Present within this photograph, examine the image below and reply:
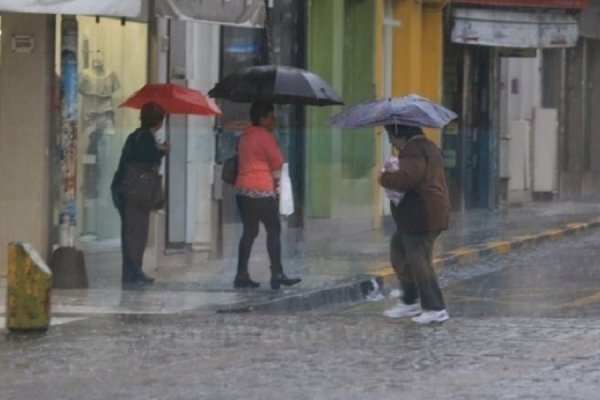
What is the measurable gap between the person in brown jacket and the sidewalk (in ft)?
6.38

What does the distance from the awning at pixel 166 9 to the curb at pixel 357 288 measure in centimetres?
281

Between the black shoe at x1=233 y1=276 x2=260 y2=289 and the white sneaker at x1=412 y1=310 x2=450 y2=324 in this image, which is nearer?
the white sneaker at x1=412 y1=310 x2=450 y2=324

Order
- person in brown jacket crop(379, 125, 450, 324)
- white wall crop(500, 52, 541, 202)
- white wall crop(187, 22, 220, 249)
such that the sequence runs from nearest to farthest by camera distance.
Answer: person in brown jacket crop(379, 125, 450, 324) < white wall crop(187, 22, 220, 249) < white wall crop(500, 52, 541, 202)

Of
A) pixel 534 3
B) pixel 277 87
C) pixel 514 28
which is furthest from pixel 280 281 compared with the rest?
pixel 534 3

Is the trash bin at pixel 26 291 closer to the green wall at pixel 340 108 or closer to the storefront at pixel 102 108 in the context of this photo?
the storefront at pixel 102 108

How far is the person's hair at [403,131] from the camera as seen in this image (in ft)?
45.6

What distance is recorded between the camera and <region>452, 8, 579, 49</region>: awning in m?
27.8

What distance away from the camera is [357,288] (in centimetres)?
1709

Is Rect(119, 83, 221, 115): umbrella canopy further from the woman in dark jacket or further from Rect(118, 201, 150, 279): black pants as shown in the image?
Rect(118, 201, 150, 279): black pants

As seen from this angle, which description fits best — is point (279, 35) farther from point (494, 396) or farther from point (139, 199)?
point (494, 396)

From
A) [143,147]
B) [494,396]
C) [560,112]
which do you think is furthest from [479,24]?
[494,396]

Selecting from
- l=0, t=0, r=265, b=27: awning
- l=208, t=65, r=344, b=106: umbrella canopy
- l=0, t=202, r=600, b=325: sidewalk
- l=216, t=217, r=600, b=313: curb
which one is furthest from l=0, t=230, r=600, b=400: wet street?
l=0, t=0, r=265, b=27: awning

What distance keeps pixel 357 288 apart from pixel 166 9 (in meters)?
3.26

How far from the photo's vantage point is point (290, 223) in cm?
2216
